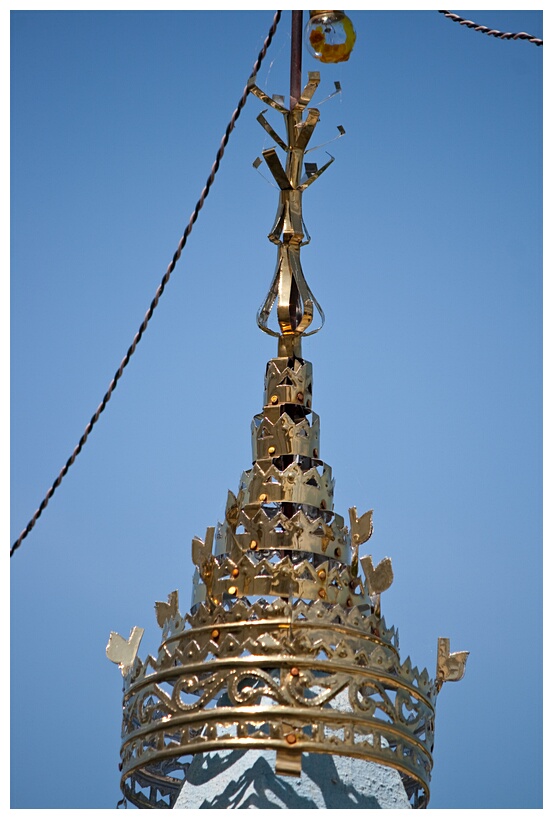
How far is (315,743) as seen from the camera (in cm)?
945

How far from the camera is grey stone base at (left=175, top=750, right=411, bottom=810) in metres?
9.54

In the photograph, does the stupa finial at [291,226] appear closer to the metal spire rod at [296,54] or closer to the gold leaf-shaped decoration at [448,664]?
the metal spire rod at [296,54]

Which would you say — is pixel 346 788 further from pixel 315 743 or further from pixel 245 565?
pixel 245 565

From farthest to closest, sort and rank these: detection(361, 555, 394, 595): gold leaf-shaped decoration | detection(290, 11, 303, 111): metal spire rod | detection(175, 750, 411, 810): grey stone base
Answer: detection(290, 11, 303, 111): metal spire rod < detection(361, 555, 394, 595): gold leaf-shaped decoration < detection(175, 750, 411, 810): grey stone base

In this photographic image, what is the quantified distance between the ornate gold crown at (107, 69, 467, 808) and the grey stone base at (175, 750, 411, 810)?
0.51ft

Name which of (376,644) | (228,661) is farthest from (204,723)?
(376,644)

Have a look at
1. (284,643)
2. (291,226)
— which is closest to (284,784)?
(284,643)

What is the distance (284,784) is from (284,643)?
645 mm

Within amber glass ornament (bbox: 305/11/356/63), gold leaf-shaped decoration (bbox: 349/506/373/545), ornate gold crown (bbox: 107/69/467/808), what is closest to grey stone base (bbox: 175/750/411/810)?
ornate gold crown (bbox: 107/69/467/808)

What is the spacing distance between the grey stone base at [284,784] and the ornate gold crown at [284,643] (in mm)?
154

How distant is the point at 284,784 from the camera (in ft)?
31.5

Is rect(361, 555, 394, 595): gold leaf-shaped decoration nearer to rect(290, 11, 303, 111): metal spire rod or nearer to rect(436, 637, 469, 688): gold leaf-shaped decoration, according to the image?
rect(436, 637, 469, 688): gold leaf-shaped decoration

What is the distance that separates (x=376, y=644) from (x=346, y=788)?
0.71 m

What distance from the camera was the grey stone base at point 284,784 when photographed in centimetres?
954
